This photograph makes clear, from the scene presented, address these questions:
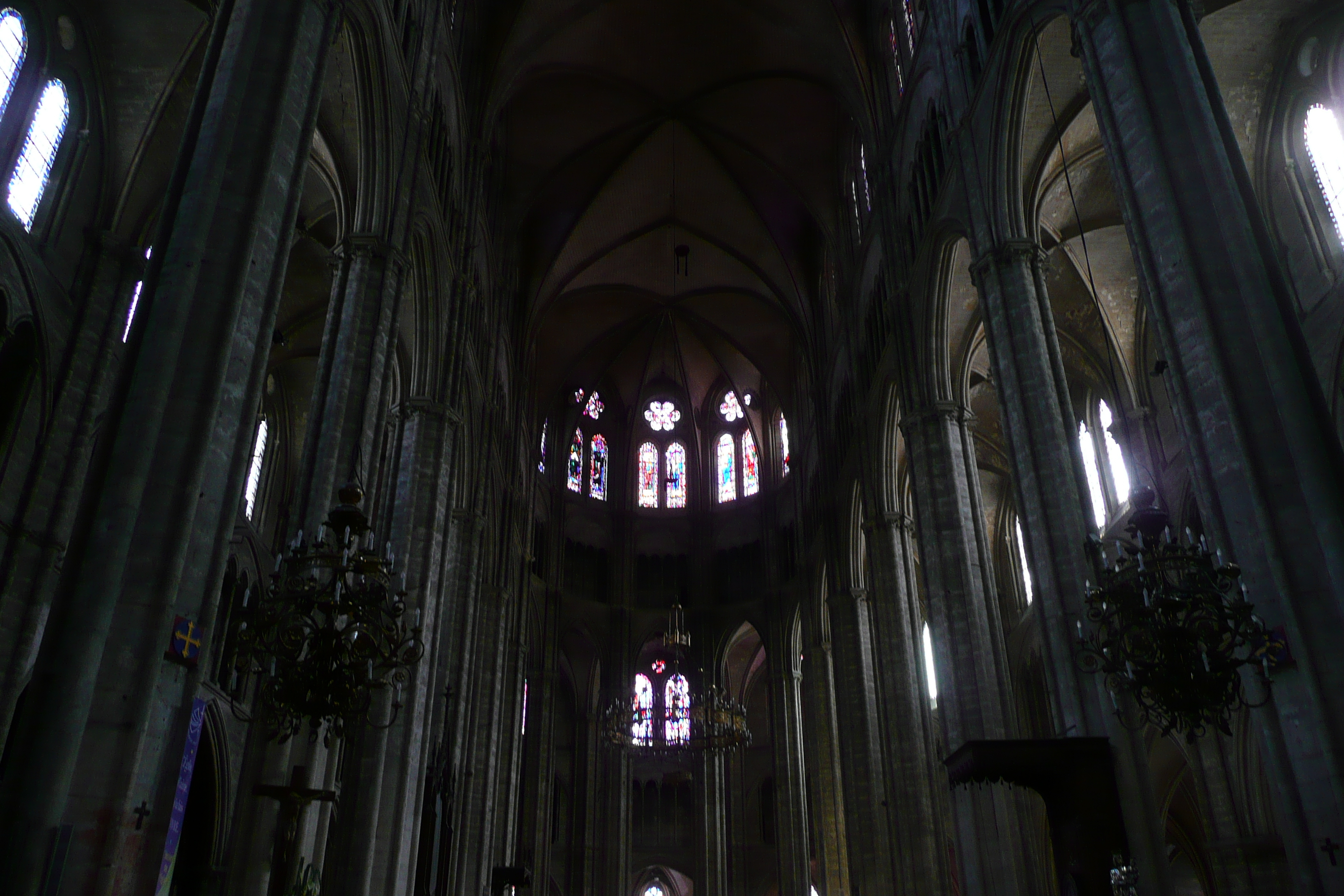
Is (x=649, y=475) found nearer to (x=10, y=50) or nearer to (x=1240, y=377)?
(x=10, y=50)

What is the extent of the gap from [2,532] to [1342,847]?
15.1m

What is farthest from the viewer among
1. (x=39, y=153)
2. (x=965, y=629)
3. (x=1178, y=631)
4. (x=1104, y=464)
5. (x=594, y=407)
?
(x=594, y=407)

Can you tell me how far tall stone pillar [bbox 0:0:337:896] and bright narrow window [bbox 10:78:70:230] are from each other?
6553mm

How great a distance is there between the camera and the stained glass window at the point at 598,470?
36969 millimetres

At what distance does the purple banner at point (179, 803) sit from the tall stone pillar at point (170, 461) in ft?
0.31

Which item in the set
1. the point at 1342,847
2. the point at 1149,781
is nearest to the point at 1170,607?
the point at 1342,847

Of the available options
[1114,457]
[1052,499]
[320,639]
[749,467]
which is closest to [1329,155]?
[1052,499]

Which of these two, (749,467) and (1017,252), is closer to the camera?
(1017,252)

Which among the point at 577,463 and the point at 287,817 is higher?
the point at 577,463

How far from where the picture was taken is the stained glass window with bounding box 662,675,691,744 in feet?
109

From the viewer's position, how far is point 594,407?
37.9 meters

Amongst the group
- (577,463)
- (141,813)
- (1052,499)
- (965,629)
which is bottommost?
(141,813)

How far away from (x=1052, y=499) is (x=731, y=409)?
2609 centimetres

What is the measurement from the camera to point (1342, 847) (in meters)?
6.94
